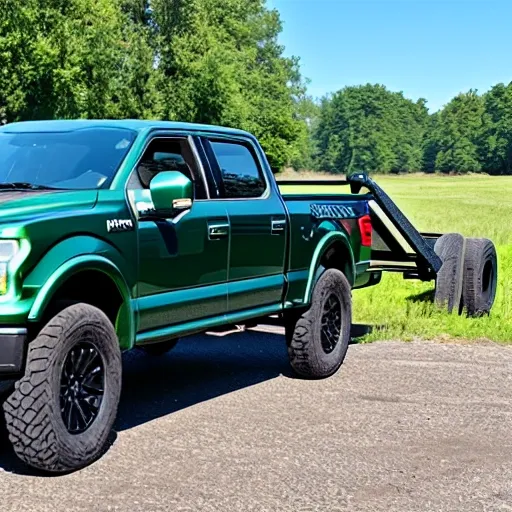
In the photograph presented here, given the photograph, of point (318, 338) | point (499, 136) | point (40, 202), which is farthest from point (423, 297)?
point (499, 136)

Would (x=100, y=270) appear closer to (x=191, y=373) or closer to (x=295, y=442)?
(x=295, y=442)

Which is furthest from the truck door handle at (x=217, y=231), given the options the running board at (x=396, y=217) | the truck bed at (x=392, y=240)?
the running board at (x=396, y=217)

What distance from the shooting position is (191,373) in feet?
25.9

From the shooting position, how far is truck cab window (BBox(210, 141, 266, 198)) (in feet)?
21.9

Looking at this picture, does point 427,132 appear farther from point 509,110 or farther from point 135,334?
point 135,334

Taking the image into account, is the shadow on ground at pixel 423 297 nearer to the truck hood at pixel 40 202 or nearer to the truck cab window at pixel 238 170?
the truck cab window at pixel 238 170

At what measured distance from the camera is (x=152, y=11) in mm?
56562

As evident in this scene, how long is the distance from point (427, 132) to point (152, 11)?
12634cm

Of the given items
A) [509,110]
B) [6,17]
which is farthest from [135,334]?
[509,110]

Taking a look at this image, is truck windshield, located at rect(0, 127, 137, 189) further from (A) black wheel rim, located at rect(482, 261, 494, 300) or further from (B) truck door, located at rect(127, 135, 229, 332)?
(A) black wheel rim, located at rect(482, 261, 494, 300)

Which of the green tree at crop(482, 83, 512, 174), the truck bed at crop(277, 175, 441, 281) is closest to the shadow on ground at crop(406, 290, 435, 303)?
the truck bed at crop(277, 175, 441, 281)

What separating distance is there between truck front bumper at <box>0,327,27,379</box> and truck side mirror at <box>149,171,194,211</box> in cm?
125

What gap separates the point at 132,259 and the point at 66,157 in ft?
3.17

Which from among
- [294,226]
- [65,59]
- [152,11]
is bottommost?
[294,226]
